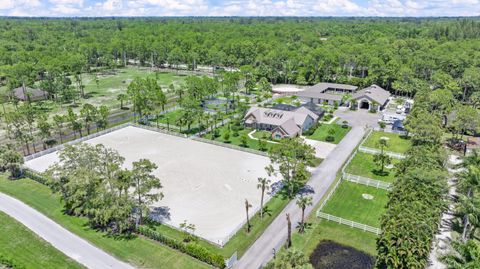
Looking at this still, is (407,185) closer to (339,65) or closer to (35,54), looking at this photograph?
(339,65)

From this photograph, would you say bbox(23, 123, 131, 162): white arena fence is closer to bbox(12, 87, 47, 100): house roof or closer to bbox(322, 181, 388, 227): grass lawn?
bbox(12, 87, 47, 100): house roof

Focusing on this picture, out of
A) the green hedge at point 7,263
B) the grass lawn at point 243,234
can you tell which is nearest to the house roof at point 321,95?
the grass lawn at point 243,234

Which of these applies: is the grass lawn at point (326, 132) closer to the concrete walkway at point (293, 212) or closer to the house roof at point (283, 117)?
the concrete walkway at point (293, 212)

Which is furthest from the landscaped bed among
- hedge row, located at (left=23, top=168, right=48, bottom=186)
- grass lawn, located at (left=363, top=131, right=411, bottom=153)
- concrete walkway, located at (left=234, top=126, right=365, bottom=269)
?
hedge row, located at (left=23, top=168, right=48, bottom=186)

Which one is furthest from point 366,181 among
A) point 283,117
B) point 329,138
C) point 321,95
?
point 321,95

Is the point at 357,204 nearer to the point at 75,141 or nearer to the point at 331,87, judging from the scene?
the point at 75,141

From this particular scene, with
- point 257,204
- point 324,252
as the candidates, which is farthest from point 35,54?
point 324,252
